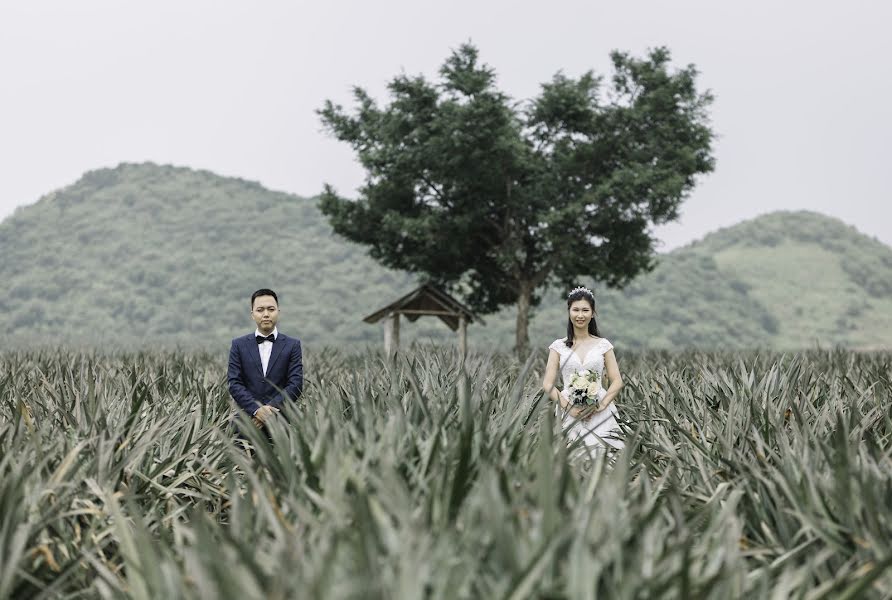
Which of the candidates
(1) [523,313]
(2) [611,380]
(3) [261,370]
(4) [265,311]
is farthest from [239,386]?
(1) [523,313]

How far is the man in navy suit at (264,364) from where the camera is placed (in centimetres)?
647

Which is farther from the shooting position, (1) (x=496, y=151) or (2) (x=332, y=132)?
(2) (x=332, y=132)

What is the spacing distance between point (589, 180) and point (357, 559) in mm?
29413

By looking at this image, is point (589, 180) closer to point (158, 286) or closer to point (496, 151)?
point (496, 151)

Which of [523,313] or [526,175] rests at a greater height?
[526,175]

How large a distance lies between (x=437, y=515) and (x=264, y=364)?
413cm

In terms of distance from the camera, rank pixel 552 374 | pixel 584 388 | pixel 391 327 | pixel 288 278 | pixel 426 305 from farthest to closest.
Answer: pixel 288 278, pixel 426 305, pixel 391 327, pixel 584 388, pixel 552 374

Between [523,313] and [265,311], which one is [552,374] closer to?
[265,311]

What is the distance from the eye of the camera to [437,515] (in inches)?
106

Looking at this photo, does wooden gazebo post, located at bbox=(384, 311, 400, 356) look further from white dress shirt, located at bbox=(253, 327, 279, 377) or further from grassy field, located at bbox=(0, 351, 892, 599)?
grassy field, located at bbox=(0, 351, 892, 599)

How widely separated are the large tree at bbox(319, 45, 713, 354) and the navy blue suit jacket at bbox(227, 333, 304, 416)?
69.5 feet

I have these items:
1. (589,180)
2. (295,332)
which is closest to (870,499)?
(589,180)

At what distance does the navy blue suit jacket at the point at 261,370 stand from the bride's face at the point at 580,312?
2.11 meters

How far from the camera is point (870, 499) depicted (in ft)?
9.47
